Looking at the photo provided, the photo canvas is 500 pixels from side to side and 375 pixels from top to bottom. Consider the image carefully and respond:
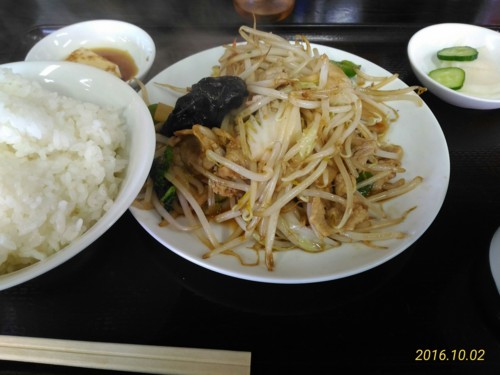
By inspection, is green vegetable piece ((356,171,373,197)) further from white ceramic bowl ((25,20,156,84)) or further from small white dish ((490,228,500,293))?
white ceramic bowl ((25,20,156,84))

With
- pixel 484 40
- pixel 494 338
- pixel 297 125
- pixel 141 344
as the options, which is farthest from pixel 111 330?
pixel 484 40

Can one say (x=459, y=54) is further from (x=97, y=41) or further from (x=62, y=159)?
(x=97, y=41)

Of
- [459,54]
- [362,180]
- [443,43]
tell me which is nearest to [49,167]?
[362,180]

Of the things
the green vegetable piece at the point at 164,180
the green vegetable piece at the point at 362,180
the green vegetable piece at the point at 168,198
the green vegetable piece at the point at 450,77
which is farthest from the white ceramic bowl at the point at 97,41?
the green vegetable piece at the point at 450,77

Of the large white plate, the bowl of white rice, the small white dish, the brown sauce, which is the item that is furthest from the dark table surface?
the brown sauce

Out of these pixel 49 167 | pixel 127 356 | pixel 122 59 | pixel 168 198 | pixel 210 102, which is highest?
pixel 210 102

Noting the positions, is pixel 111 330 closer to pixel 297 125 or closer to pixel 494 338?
pixel 297 125

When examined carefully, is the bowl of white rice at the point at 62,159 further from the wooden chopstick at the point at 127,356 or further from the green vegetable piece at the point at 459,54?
the green vegetable piece at the point at 459,54
